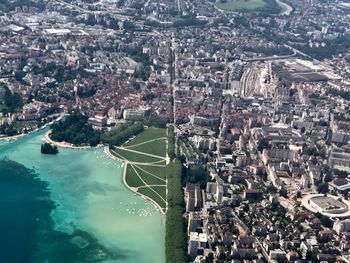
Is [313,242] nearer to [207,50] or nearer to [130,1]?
[207,50]

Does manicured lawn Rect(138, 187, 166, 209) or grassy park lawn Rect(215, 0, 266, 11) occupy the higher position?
grassy park lawn Rect(215, 0, 266, 11)

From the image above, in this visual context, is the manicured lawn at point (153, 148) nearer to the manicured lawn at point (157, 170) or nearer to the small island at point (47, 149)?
Result: the manicured lawn at point (157, 170)


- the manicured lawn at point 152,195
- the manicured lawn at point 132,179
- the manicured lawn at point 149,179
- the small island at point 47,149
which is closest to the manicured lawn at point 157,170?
the manicured lawn at point 149,179

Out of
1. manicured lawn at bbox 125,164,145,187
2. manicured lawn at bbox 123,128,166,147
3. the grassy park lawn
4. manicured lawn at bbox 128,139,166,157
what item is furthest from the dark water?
the grassy park lawn

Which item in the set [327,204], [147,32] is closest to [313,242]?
[327,204]

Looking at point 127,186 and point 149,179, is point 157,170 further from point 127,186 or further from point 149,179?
point 127,186

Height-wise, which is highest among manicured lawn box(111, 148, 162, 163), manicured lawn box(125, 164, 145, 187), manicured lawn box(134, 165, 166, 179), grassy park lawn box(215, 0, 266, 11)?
grassy park lawn box(215, 0, 266, 11)

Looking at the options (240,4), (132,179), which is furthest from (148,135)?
(240,4)

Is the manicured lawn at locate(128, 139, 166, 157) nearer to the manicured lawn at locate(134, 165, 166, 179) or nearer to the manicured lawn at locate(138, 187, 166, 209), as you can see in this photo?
the manicured lawn at locate(134, 165, 166, 179)
